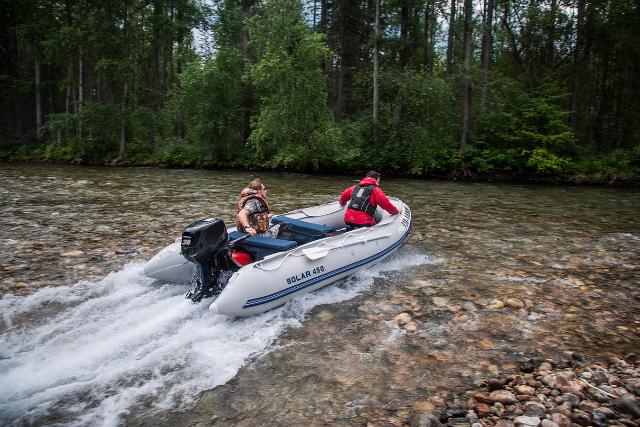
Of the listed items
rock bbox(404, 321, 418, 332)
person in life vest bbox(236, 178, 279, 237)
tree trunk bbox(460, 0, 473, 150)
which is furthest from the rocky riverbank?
tree trunk bbox(460, 0, 473, 150)

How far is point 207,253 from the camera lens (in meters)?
4.82

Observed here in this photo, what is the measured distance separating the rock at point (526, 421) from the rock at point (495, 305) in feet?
7.40

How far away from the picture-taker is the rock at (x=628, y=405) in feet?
10.7

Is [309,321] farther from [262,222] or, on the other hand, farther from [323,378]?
[262,222]

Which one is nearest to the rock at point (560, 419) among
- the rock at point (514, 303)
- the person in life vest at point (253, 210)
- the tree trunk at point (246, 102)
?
the rock at point (514, 303)

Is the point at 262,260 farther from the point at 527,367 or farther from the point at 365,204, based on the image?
the point at 527,367

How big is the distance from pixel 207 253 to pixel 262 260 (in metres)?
0.67

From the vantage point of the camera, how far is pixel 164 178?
18.1m

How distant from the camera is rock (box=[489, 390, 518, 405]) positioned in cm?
347

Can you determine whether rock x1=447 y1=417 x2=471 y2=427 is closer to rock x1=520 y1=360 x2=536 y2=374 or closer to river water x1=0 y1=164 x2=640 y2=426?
river water x1=0 y1=164 x2=640 y2=426

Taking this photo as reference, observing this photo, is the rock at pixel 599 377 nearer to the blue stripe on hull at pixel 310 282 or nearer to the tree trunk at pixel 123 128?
the blue stripe on hull at pixel 310 282

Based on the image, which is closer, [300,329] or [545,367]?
[545,367]

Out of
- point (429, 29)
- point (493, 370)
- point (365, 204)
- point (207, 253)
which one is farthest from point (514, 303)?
point (429, 29)

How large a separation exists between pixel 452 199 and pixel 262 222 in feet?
30.6
